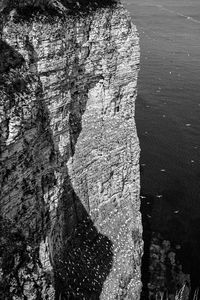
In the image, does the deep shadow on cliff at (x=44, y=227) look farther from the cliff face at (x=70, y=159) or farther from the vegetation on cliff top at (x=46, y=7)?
the vegetation on cliff top at (x=46, y=7)

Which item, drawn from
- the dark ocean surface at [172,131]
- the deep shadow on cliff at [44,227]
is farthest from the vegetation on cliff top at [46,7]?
the dark ocean surface at [172,131]

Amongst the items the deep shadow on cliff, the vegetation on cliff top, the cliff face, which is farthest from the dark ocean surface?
the vegetation on cliff top

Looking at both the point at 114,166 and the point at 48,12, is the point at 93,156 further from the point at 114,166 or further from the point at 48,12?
the point at 48,12

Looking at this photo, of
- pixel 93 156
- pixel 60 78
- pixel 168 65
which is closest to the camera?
pixel 60 78

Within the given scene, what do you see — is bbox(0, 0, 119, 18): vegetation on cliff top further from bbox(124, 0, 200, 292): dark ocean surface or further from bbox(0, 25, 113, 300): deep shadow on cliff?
bbox(124, 0, 200, 292): dark ocean surface

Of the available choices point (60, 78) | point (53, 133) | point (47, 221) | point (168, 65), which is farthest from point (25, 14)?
point (168, 65)

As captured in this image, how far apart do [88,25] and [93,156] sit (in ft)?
Result: 28.2

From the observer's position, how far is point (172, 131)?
71688mm

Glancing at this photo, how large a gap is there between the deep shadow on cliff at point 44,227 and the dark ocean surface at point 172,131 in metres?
19.0

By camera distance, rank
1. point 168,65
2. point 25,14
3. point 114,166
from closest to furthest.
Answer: point 25,14 → point 114,166 → point 168,65

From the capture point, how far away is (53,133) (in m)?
21.8

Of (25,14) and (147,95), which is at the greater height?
(25,14)

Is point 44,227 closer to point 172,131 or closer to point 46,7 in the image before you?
point 46,7

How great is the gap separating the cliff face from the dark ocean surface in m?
Answer: 17.7
